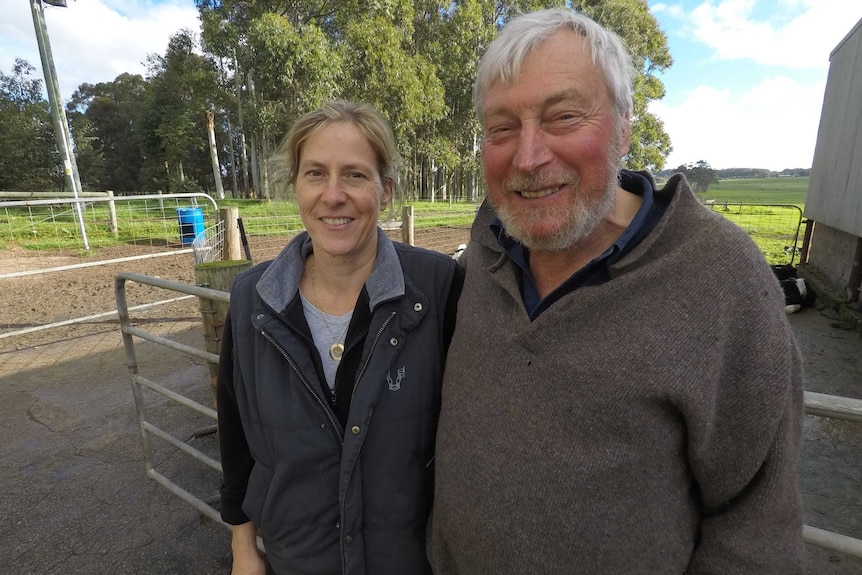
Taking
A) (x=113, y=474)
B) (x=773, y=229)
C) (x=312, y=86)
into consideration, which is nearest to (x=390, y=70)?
(x=312, y=86)

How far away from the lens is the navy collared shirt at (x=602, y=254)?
1.17 m

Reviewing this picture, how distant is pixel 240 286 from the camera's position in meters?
1.54

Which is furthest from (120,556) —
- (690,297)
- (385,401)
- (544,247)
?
(690,297)

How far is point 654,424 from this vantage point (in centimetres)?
103

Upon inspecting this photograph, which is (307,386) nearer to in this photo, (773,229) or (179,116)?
(773,229)

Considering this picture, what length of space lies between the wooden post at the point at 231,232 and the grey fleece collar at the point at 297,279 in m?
3.78

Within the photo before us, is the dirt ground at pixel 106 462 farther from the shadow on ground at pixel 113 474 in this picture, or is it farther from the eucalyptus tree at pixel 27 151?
the eucalyptus tree at pixel 27 151

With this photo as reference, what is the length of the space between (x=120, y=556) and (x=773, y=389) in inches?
124

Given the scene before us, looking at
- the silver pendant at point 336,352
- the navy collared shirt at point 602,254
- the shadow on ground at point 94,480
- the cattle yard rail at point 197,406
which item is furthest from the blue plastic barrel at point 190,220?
the navy collared shirt at point 602,254

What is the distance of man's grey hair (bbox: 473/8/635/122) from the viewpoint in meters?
1.19

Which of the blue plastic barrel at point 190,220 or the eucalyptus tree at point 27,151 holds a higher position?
the eucalyptus tree at point 27,151

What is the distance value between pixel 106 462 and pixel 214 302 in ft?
5.31

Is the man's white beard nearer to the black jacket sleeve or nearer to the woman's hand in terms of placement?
the black jacket sleeve

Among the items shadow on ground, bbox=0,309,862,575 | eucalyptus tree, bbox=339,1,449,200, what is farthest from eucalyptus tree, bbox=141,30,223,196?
shadow on ground, bbox=0,309,862,575
